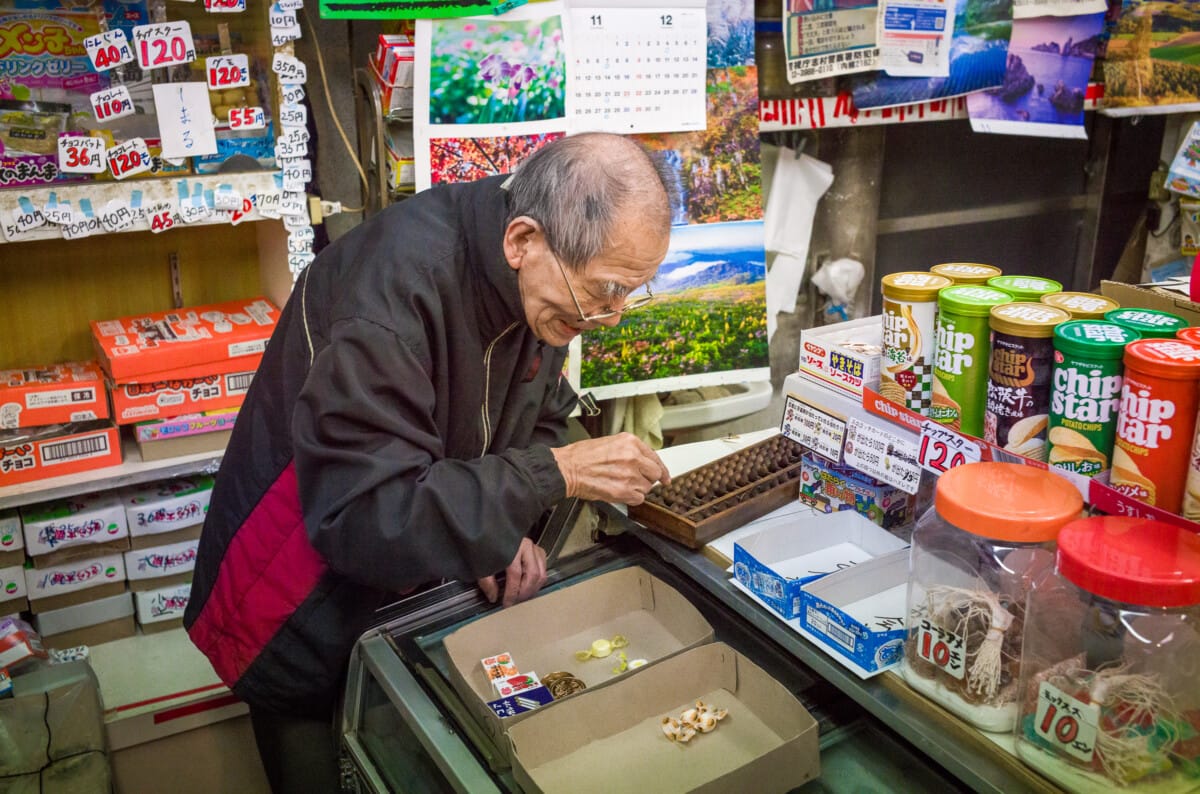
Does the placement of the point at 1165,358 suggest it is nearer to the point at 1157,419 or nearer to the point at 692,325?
the point at 1157,419

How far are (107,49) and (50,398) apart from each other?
0.85m

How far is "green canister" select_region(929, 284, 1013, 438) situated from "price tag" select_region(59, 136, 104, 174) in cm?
194

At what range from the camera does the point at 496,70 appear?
2.60 meters

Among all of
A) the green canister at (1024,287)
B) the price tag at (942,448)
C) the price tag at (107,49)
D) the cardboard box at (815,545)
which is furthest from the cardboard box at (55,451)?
the green canister at (1024,287)

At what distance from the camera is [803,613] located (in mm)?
1479

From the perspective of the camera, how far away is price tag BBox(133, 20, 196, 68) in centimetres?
234

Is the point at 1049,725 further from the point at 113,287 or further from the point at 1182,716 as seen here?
the point at 113,287

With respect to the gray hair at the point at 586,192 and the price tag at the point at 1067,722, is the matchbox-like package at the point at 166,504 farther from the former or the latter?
the price tag at the point at 1067,722

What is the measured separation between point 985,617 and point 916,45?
7.84 ft

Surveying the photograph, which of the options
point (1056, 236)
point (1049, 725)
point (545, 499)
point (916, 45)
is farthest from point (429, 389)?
point (1056, 236)

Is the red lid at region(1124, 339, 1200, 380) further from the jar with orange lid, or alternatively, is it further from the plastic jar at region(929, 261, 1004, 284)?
the plastic jar at region(929, 261, 1004, 284)

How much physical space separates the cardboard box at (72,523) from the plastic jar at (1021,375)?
7.26 feet

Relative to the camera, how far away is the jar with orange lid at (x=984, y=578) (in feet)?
3.88

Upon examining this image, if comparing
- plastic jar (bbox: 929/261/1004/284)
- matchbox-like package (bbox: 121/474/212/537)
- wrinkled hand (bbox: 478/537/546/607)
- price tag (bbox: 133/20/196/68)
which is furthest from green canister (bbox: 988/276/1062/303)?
matchbox-like package (bbox: 121/474/212/537)
